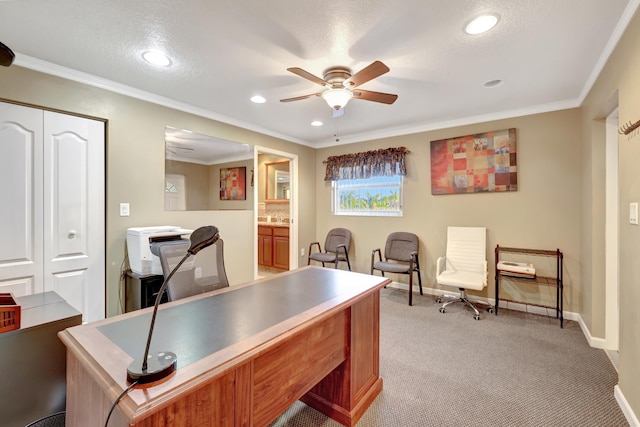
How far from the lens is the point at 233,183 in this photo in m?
3.93

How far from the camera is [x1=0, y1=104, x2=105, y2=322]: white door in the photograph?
229 cm

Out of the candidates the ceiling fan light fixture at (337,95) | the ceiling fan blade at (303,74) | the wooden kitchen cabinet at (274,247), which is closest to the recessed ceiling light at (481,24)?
the ceiling fan light fixture at (337,95)

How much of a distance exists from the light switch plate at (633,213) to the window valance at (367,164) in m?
2.72

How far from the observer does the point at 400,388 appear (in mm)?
2039

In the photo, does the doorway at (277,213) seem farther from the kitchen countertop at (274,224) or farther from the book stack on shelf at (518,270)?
the book stack on shelf at (518,270)

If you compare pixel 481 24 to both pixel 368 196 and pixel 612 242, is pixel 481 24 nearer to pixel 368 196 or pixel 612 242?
pixel 612 242

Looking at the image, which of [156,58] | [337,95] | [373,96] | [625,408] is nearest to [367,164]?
[373,96]

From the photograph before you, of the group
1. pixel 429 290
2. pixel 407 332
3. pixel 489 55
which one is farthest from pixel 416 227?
pixel 489 55

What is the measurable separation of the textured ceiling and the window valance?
1157mm

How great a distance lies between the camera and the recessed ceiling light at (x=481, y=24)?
180 cm

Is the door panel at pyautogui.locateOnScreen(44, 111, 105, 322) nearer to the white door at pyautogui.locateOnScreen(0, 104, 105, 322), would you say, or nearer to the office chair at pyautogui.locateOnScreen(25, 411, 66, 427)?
the white door at pyautogui.locateOnScreen(0, 104, 105, 322)

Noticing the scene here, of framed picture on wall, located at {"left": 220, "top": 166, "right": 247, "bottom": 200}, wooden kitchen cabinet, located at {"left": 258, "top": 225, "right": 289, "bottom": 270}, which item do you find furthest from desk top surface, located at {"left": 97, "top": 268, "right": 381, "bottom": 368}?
wooden kitchen cabinet, located at {"left": 258, "top": 225, "right": 289, "bottom": 270}

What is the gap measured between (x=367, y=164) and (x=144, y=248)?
3.29 meters

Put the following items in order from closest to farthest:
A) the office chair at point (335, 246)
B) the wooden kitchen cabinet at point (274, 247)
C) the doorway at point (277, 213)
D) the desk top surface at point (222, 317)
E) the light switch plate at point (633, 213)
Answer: the desk top surface at point (222, 317) < the light switch plate at point (633, 213) < the office chair at point (335, 246) < the doorway at point (277, 213) < the wooden kitchen cabinet at point (274, 247)
